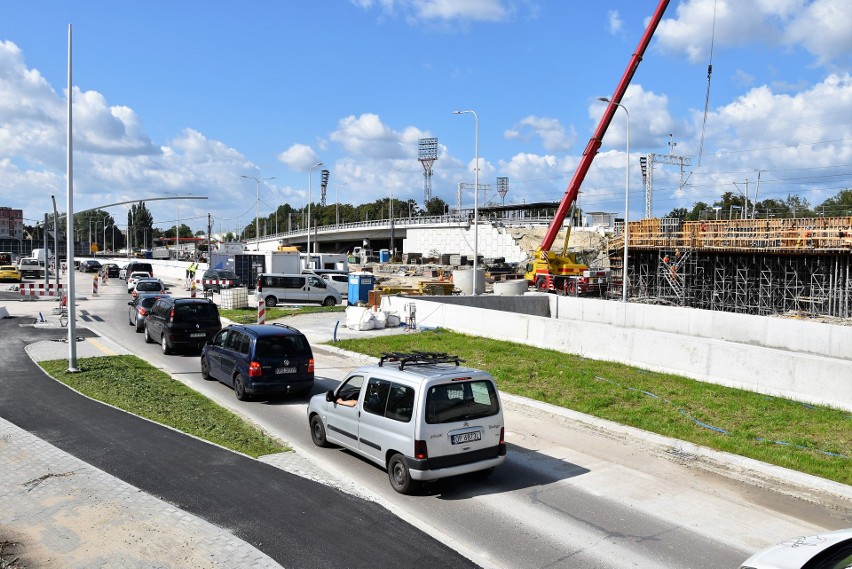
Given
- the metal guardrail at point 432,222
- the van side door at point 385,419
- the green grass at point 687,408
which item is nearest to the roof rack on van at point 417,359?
the van side door at point 385,419

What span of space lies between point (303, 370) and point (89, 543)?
7.34 metres

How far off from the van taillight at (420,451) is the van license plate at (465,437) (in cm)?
39

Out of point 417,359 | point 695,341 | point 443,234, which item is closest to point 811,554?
point 417,359

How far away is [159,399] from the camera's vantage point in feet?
42.9

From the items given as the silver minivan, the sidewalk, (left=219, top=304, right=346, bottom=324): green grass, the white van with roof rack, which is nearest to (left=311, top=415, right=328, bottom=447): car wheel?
the white van with roof rack

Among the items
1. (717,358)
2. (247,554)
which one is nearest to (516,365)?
(717,358)

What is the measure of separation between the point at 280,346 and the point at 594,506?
25.5 feet

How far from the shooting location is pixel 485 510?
7.96 m

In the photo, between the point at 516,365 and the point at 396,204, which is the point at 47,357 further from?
the point at 396,204

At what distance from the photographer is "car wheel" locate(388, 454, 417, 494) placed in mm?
8273

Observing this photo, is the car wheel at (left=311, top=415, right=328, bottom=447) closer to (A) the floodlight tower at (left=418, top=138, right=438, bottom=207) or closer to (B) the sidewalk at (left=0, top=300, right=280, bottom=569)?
(B) the sidewalk at (left=0, top=300, right=280, bottom=569)

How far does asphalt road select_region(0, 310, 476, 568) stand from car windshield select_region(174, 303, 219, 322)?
6.70m

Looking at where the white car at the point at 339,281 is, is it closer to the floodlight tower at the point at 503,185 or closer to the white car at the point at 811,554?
the white car at the point at 811,554

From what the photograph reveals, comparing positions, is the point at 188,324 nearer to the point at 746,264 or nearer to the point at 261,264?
the point at 261,264
